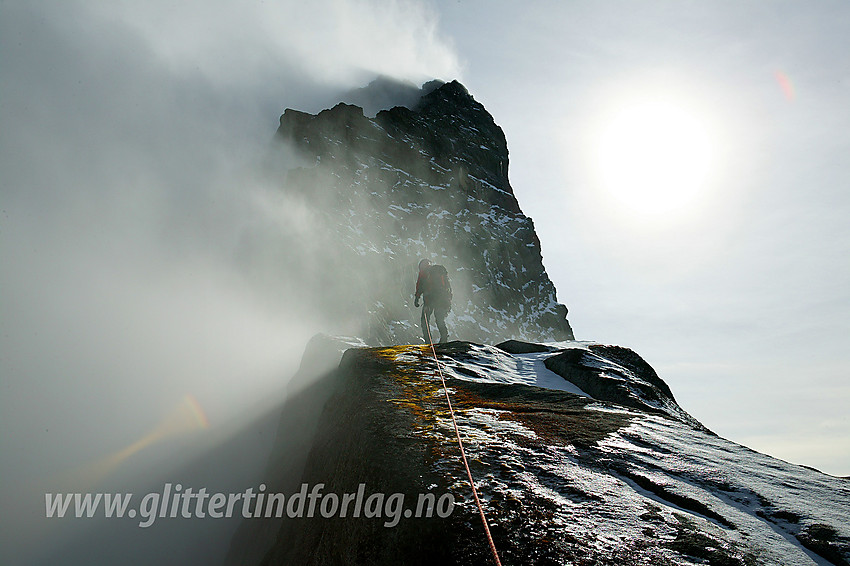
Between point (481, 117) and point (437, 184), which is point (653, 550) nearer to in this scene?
point (437, 184)

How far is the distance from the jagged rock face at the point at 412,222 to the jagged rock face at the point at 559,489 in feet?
187

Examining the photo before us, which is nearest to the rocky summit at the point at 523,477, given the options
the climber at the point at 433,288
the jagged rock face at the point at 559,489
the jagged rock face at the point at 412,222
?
the jagged rock face at the point at 559,489

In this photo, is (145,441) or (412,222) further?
(412,222)

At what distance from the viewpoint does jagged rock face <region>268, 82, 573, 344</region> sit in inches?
2766

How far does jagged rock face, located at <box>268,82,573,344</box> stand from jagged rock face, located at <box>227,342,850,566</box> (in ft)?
187

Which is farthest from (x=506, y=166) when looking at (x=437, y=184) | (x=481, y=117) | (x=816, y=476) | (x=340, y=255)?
(x=816, y=476)

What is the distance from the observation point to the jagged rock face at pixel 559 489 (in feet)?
9.58

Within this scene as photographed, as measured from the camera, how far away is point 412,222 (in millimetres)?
85688

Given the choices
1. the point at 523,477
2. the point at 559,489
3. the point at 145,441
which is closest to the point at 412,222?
the point at 145,441

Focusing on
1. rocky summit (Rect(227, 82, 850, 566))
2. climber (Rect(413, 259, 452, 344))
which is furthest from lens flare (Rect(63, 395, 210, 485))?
climber (Rect(413, 259, 452, 344))

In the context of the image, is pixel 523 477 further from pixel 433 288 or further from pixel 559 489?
pixel 433 288

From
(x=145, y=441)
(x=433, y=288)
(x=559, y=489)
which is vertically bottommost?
(x=145, y=441)

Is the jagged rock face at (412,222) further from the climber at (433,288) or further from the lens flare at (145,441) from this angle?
the climber at (433,288)

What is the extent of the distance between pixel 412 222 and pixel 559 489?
274ft
